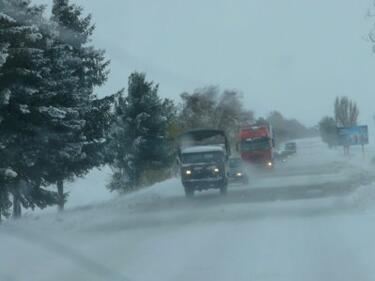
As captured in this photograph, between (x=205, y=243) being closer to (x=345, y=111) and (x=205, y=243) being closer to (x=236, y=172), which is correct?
(x=236, y=172)

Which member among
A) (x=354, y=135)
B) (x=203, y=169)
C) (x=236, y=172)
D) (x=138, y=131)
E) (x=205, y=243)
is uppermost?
(x=138, y=131)

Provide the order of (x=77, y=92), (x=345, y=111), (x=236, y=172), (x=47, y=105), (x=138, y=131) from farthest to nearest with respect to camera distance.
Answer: (x=345, y=111) → (x=138, y=131) → (x=236, y=172) → (x=77, y=92) → (x=47, y=105)

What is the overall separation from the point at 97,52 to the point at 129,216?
578 inches


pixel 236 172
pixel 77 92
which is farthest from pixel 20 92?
pixel 236 172

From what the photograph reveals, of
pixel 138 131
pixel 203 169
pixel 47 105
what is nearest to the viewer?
pixel 47 105

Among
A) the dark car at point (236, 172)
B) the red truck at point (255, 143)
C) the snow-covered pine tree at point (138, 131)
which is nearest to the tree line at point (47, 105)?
the dark car at point (236, 172)

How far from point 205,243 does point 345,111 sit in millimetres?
86804

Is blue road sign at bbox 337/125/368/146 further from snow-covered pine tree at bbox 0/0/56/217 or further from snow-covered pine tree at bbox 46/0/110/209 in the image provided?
snow-covered pine tree at bbox 0/0/56/217

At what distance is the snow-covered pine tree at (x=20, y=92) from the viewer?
24.2 meters

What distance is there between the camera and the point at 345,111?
10094cm

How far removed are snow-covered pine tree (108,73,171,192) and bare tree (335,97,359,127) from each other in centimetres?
4615

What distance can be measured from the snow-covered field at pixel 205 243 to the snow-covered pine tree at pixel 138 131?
28417 millimetres

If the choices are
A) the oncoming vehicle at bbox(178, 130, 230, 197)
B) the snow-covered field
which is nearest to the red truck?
the oncoming vehicle at bbox(178, 130, 230, 197)

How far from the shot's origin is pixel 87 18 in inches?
1539
